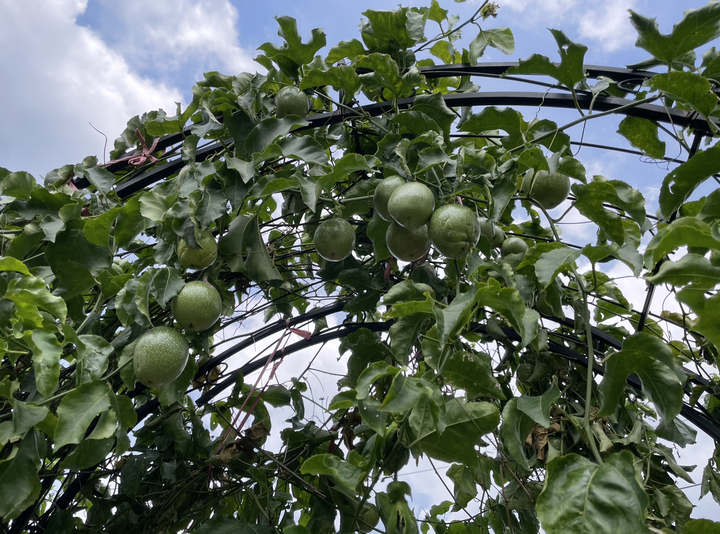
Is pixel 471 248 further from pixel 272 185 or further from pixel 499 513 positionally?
pixel 499 513

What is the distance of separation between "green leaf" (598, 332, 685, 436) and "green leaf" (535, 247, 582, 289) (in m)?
0.21

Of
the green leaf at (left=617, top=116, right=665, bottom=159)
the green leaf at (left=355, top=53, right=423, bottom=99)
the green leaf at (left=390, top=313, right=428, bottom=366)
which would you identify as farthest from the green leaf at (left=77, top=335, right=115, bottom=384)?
the green leaf at (left=617, top=116, right=665, bottom=159)

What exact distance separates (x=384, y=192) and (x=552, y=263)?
0.47 metres

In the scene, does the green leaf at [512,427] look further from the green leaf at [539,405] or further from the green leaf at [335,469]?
the green leaf at [335,469]

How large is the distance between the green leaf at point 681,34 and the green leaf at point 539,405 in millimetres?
1033

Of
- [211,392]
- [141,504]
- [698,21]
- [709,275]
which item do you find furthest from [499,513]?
[698,21]

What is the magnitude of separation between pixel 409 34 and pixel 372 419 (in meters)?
1.31

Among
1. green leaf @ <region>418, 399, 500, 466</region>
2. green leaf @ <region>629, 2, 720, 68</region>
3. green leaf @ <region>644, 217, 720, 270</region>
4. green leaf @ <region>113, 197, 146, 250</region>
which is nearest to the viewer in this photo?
green leaf @ <region>644, 217, 720, 270</region>

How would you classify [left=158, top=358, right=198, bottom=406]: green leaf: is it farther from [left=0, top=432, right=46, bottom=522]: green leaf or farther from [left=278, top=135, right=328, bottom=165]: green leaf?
[left=278, top=135, right=328, bottom=165]: green leaf

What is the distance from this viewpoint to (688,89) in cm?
133

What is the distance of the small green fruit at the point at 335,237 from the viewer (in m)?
1.53

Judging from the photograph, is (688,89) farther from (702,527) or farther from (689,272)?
(702,527)

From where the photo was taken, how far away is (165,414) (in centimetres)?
208

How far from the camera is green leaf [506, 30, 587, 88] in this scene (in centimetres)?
148
